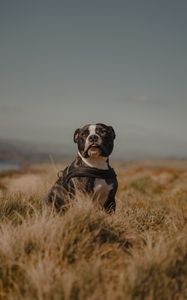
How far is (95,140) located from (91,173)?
0.47 m

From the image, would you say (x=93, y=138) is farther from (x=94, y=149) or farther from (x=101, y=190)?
(x=101, y=190)

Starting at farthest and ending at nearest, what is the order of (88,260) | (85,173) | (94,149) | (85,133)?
(85,133) < (94,149) < (85,173) < (88,260)

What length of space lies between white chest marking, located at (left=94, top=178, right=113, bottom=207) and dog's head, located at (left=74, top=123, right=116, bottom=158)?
381 millimetres

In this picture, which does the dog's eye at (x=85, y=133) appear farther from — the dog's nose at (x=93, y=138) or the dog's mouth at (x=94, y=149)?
the dog's mouth at (x=94, y=149)

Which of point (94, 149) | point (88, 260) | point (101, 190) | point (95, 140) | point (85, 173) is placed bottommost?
point (88, 260)

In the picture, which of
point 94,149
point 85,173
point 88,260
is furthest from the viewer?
point 94,149

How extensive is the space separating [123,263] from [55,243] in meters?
0.65

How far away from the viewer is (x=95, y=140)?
713cm

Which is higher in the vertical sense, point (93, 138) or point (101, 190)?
point (93, 138)

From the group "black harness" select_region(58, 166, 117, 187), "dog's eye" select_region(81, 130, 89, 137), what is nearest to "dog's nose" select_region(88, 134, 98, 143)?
"dog's eye" select_region(81, 130, 89, 137)

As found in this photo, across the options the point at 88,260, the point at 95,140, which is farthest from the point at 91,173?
the point at 88,260

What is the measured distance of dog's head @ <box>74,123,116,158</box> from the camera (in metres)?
7.09

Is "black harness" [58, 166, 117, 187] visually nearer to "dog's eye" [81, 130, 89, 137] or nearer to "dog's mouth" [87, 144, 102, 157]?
"dog's mouth" [87, 144, 102, 157]

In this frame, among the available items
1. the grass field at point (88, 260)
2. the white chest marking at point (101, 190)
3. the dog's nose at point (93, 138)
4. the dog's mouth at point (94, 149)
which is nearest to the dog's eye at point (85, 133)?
the dog's nose at point (93, 138)
